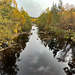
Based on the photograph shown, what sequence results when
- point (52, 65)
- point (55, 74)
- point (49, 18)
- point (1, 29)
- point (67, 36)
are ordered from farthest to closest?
point (49, 18) < point (67, 36) < point (1, 29) < point (52, 65) < point (55, 74)

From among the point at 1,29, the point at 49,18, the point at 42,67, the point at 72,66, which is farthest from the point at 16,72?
the point at 49,18

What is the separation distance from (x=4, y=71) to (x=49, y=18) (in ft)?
200

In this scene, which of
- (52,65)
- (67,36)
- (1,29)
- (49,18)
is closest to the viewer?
(52,65)

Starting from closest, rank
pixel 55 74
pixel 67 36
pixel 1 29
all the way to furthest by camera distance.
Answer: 1. pixel 55 74
2. pixel 1 29
3. pixel 67 36

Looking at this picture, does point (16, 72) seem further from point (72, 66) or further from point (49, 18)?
point (49, 18)

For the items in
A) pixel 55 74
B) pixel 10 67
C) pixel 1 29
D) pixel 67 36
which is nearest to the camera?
pixel 55 74

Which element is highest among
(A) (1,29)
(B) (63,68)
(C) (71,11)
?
(C) (71,11)

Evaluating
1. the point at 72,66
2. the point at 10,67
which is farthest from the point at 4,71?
the point at 72,66

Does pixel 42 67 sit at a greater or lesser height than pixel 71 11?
lesser

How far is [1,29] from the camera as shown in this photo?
19.5 metres

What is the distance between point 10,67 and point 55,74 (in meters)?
8.83

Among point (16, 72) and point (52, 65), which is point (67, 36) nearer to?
point (52, 65)

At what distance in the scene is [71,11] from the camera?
35000 millimetres

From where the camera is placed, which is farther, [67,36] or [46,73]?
[67,36]
